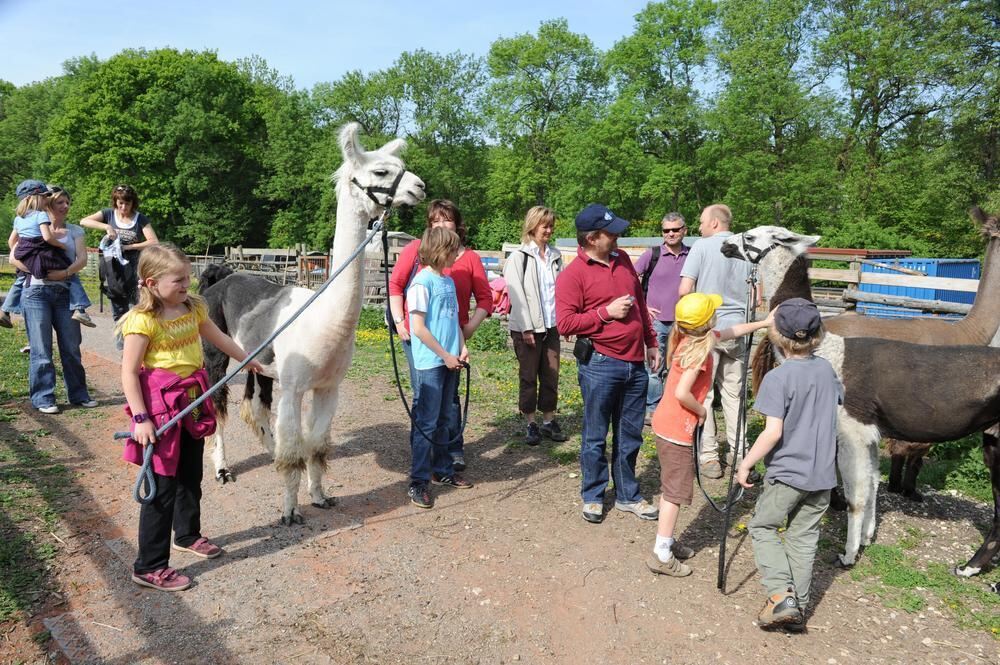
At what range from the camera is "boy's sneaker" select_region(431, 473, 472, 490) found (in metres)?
5.07

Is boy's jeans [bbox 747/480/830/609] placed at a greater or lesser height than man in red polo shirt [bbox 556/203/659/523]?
lesser

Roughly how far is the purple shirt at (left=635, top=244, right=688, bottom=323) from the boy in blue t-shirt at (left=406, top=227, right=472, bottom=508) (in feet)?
8.23

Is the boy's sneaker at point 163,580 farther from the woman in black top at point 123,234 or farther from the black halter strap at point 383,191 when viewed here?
the woman in black top at point 123,234

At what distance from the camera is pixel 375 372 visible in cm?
912

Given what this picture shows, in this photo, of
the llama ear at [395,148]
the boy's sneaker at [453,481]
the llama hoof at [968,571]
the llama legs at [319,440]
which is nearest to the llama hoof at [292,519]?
the llama legs at [319,440]

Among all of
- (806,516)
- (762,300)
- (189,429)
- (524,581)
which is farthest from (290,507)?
(762,300)

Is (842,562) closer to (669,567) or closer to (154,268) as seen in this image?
(669,567)

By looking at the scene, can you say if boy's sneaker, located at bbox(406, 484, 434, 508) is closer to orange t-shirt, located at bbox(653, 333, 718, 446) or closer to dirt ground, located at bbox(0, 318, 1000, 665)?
dirt ground, located at bbox(0, 318, 1000, 665)

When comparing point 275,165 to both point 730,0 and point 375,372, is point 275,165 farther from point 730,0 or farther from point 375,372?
point 375,372

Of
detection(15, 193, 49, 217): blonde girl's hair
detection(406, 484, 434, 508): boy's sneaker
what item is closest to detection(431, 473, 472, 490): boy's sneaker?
detection(406, 484, 434, 508): boy's sneaker

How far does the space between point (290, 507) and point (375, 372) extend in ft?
16.0

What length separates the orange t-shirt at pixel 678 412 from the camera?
369cm

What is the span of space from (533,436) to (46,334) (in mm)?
4823

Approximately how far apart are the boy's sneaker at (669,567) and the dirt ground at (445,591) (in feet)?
0.14
